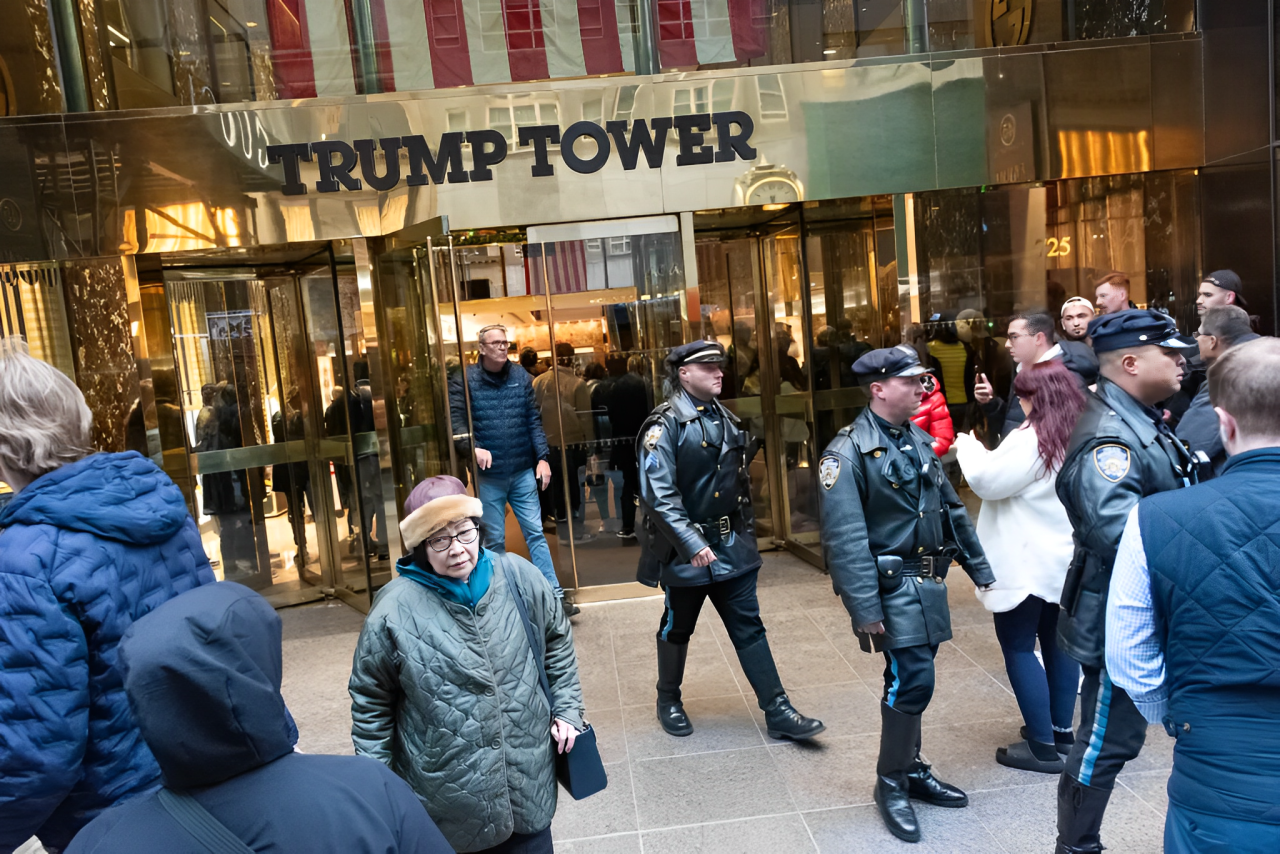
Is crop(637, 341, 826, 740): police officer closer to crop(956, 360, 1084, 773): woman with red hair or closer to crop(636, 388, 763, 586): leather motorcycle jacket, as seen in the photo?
crop(636, 388, 763, 586): leather motorcycle jacket

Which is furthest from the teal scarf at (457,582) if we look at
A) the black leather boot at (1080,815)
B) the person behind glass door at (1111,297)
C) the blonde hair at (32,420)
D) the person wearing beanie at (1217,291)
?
the person behind glass door at (1111,297)

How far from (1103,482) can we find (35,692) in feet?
9.67

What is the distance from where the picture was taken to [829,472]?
3.62m

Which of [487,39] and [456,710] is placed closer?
[456,710]

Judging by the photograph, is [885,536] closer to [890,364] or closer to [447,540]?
[890,364]

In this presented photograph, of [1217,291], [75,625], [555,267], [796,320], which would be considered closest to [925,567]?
[75,625]

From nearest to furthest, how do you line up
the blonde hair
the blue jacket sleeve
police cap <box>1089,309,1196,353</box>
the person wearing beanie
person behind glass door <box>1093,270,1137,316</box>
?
the blue jacket sleeve
the blonde hair
police cap <box>1089,309,1196,353</box>
the person wearing beanie
person behind glass door <box>1093,270,1137,316</box>

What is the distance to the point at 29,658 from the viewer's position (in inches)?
82.1

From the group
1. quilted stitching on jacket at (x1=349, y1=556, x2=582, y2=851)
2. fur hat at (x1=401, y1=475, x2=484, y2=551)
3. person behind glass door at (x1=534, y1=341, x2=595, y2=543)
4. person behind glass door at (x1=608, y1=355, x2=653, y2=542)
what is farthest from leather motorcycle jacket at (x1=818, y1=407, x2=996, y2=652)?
person behind glass door at (x1=534, y1=341, x2=595, y2=543)

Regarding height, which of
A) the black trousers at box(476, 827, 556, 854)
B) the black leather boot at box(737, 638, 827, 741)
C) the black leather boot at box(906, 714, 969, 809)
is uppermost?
the black trousers at box(476, 827, 556, 854)

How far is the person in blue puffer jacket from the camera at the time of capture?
208cm

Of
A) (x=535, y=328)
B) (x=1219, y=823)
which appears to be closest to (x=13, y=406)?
(x=1219, y=823)

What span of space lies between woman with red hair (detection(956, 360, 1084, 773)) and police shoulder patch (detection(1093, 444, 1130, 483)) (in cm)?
101

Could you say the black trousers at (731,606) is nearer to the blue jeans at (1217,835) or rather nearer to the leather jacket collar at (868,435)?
the leather jacket collar at (868,435)
